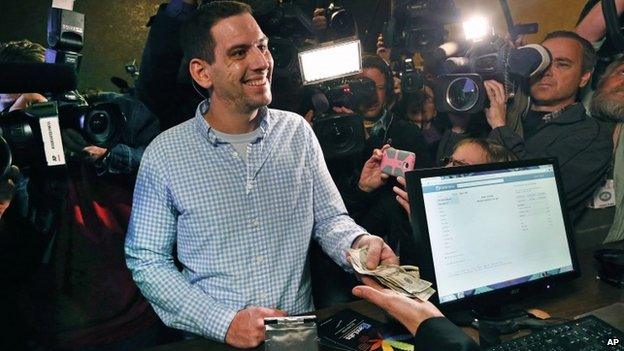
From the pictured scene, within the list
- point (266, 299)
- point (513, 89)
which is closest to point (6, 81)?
point (266, 299)

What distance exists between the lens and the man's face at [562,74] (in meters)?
2.24

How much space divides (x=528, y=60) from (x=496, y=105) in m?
0.27

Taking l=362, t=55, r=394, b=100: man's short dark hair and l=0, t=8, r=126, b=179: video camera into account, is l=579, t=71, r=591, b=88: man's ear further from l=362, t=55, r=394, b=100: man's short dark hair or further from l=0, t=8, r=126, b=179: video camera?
l=0, t=8, r=126, b=179: video camera

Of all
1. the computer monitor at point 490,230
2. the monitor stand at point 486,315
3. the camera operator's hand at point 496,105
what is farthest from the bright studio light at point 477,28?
the monitor stand at point 486,315

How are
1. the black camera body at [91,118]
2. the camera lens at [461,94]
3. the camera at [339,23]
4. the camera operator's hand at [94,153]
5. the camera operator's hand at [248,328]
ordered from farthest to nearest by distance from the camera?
the camera at [339,23] < the camera lens at [461,94] < the camera operator's hand at [94,153] < the black camera body at [91,118] < the camera operator's hand at [248,328]

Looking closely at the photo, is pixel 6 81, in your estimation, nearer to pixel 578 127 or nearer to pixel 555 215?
pixel 555 215

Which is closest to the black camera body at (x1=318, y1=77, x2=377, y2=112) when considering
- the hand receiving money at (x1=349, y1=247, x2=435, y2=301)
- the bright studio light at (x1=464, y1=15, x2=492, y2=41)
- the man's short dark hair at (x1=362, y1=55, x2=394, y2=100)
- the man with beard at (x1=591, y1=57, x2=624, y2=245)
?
the man's short dark hair at (x1=362, y1=55, x2=394, y2=100)

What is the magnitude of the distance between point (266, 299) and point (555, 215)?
104 centimetres

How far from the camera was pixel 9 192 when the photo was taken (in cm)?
133

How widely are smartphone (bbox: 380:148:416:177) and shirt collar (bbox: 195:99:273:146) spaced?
1.82ft

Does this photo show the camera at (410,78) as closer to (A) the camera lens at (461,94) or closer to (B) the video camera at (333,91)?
(A) the camera lens at (461,94)

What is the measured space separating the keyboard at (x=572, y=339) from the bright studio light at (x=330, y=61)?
1.45m

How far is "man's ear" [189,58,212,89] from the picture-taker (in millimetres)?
1637

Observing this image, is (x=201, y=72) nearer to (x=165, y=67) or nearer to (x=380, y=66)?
(x=165, y=67)
